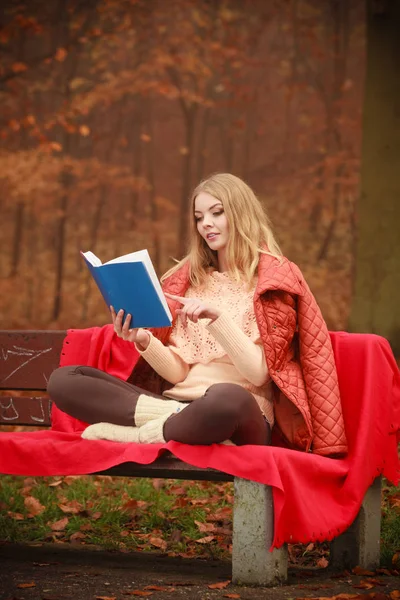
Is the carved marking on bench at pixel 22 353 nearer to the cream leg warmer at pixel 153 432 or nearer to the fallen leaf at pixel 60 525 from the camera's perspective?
the fallen leaf at pixel 60 525

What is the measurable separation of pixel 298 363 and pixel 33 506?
1.87m

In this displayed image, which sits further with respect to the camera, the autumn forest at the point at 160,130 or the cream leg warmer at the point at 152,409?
the autumn forest at the point at 160,130

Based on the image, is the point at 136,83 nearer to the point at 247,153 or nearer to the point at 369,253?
the point at 247,153

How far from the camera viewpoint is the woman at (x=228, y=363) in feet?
11.0

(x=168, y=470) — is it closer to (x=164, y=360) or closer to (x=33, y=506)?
(x=164, y=360)

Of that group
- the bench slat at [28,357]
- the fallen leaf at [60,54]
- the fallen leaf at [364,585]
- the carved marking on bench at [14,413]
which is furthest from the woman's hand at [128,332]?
the fallen leaf at [60,54]

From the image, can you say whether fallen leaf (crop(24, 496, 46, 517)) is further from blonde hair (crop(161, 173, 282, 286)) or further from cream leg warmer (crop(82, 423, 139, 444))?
blonde hair (crop(161, 173, 282, 286))

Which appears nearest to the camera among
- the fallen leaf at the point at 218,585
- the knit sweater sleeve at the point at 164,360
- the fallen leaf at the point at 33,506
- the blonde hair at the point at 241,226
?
the fallen leaf at the point at 218,585

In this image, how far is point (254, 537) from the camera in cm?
310

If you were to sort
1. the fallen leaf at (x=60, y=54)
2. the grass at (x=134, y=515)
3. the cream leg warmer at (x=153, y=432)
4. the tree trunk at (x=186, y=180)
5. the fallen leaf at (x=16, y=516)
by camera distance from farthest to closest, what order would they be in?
the fallen leaf at (x=60, y=54), the tree trunk at (x=186, y=180), the fallen leaf at (x=16, y=516), the grass at (x=134, y=515), the cream leg warmer at (x=153, y=432)

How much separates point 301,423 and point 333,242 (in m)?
5.49

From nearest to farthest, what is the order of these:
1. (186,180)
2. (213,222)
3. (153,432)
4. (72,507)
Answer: (153,432), (213,222), (72,507), (186,180)

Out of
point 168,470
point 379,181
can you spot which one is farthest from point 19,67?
point 168,470

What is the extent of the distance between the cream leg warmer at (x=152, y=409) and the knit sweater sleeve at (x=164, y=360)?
30 cm
